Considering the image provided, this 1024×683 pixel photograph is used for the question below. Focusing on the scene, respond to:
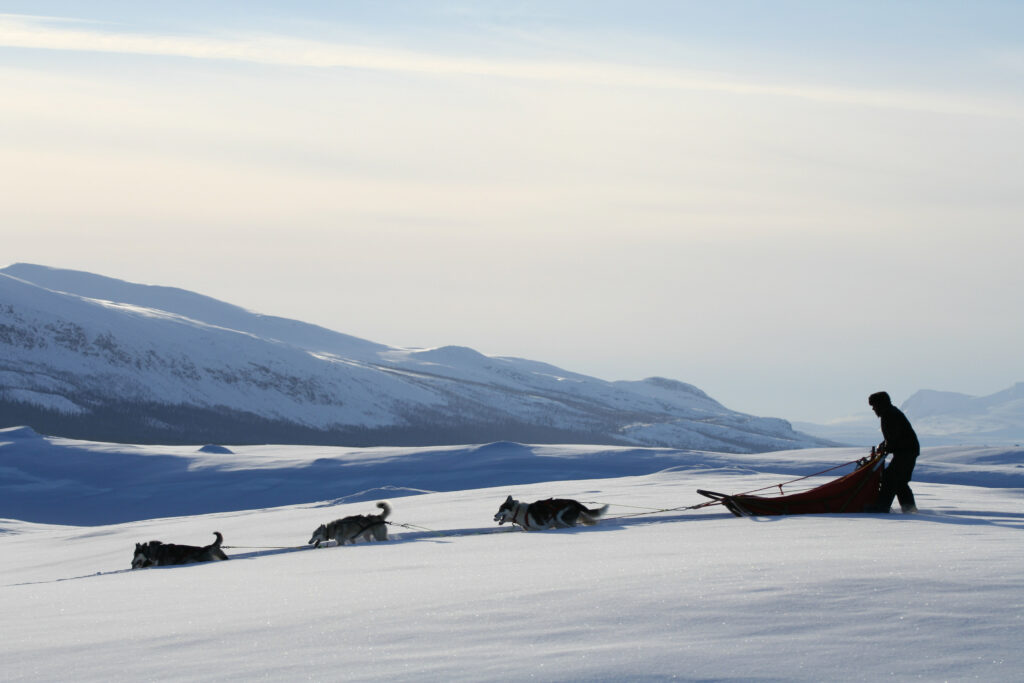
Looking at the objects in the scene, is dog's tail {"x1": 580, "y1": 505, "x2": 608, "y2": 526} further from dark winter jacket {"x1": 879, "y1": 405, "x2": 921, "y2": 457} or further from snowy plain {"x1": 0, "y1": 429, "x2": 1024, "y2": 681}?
dark winter jacket {"x1": 879, "y1": 405, "x2": 921, "y2": 457}

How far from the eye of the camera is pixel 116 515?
30.3 meters

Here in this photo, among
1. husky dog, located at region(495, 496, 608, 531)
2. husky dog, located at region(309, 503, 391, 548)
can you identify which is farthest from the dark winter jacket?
husky dog, located at region(309, 503, 391, 548)

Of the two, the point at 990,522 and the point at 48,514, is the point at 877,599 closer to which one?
the point at 990,522

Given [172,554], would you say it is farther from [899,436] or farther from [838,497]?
[899,436]

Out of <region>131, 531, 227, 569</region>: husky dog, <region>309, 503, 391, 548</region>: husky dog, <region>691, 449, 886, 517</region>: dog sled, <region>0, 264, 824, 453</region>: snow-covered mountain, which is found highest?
<region>0, 264, 824, 453</region>: snow-covered mountain

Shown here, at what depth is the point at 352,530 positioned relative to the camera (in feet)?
35.6

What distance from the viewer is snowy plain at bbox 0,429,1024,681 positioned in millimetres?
4133

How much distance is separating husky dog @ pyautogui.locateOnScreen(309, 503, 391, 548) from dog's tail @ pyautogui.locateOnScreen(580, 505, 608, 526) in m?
1.98

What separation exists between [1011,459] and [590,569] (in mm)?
22530

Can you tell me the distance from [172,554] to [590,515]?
13.9 feet

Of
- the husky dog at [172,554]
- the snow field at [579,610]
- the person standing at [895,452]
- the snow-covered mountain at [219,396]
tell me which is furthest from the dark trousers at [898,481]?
the snow-covered mountain at [219,396]

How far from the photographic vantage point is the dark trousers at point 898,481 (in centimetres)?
1016

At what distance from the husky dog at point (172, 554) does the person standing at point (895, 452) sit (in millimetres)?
6388

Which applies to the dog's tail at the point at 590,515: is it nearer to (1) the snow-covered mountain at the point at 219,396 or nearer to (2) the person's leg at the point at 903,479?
(2) the person's leg at the point at 903,479
